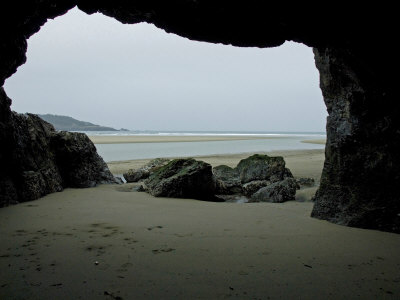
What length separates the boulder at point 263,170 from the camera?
7801 mm

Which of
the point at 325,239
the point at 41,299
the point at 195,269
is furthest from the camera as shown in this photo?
the point at 325,239

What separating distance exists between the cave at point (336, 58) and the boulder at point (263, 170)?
11.4 ft

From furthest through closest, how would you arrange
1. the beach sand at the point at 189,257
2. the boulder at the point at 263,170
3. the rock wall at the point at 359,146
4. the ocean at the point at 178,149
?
the ocean at the point at 178,149, the boulder at the point at 263,170, the rock wall at the point at 359,146, the beach sand at the point at 189,257

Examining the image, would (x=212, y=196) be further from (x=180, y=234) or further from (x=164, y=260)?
(x=164, y=260)

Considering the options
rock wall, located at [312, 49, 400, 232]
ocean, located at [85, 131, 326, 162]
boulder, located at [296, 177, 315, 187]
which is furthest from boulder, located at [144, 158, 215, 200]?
ocean, located at [85, 131, 326, 162]

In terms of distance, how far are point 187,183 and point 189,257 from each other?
11.5 ft

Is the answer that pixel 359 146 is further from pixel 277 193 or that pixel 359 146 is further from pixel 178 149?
pixel 178 149

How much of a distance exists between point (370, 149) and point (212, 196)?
355 cm

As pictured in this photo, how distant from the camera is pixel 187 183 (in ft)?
20.4

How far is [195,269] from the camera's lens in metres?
2.46

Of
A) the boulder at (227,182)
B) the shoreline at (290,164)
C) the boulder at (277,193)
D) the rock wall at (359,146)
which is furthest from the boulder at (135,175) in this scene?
the rock wall at (359,146)

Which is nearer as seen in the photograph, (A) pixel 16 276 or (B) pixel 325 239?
(A) pixel 16 276

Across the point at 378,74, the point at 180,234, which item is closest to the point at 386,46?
the point at 378,74

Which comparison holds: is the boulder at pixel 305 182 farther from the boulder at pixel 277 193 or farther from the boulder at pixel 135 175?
the boulder at pixel 135 175
